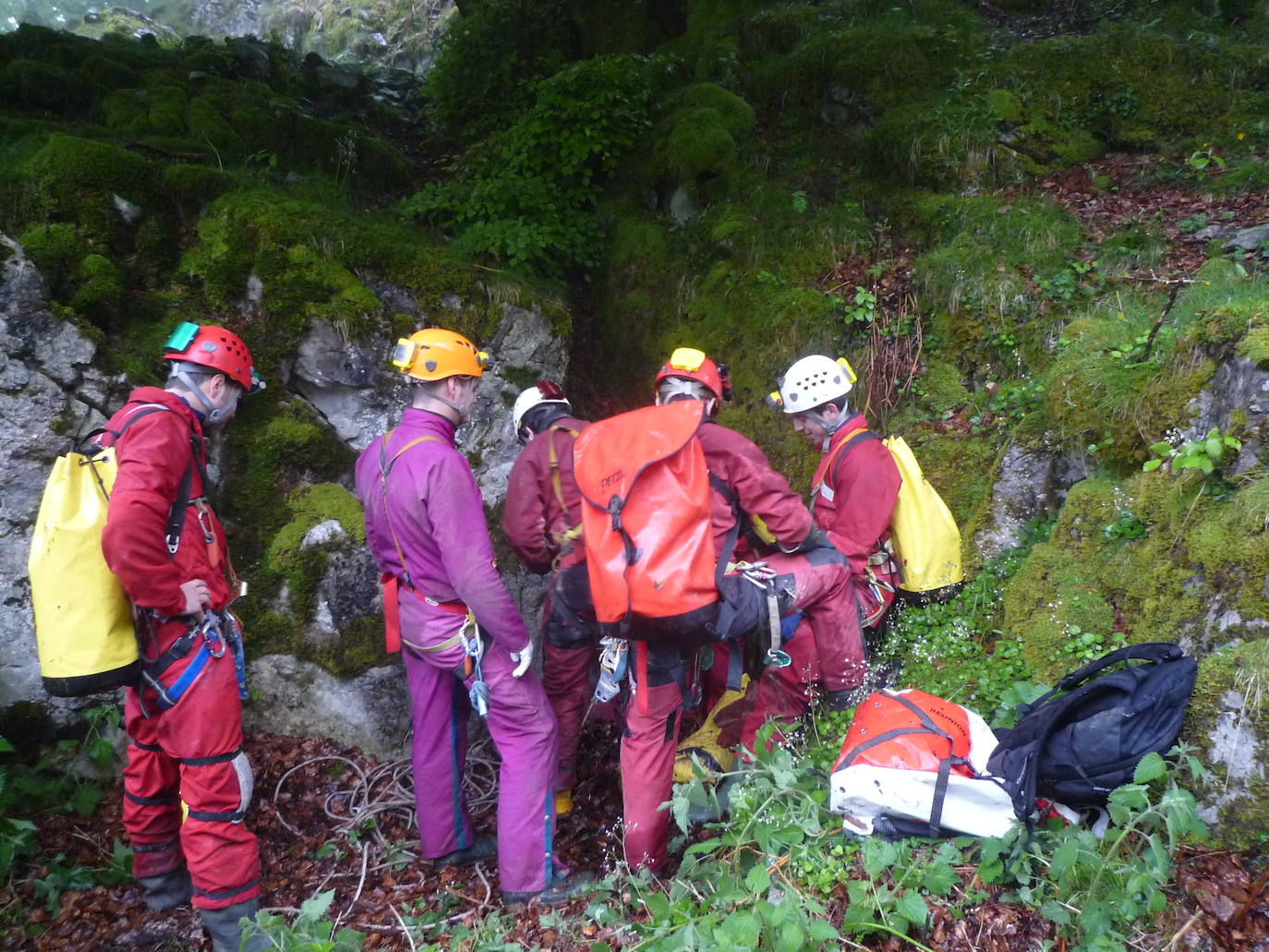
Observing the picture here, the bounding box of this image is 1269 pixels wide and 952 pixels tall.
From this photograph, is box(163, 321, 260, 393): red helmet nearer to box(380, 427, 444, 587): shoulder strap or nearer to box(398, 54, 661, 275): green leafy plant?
box(380, 427, 444, 587): shoulder strap

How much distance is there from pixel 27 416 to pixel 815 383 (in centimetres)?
503

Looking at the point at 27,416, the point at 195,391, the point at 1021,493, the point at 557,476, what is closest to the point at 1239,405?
the point at 1021,493

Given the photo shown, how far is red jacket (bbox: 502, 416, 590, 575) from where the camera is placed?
455 centimetres

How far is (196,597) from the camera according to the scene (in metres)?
3.67

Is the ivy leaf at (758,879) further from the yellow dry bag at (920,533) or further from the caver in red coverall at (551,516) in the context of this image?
the yellow dry bag at (920,533)

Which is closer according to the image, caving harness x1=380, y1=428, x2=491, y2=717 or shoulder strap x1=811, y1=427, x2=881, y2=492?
caving harness x1=380, y1=428, x2=491, y2=717

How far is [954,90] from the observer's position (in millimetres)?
7301

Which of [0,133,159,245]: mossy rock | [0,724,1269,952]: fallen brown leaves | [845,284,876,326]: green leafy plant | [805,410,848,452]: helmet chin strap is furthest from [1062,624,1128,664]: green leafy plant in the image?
[0,133,159,245]: mossy rock

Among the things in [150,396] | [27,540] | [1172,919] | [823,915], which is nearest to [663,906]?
[823,915]

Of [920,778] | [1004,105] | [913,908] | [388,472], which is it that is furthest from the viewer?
[1004,105]

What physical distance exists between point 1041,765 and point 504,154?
6.84m

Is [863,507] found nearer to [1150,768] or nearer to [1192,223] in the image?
[1150,768]

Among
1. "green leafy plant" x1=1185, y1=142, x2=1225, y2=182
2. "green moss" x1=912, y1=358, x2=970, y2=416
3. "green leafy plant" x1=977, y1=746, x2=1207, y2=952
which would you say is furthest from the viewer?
"green leafy plant" x1=1185, y1=142, x2=1225, y2=182

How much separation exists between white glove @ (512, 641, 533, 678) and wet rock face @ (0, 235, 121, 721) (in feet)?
9.72
